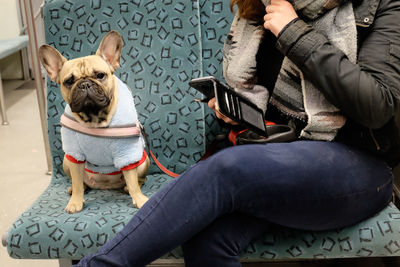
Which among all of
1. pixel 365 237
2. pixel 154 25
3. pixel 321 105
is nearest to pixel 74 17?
pixel 154 25

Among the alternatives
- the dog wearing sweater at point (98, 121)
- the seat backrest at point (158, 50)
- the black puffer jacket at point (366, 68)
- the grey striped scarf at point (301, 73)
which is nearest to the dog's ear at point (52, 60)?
the dog wearing sweater at point (98, 121)

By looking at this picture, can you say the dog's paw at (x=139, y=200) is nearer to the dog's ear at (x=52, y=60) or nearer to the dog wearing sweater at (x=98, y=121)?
the dog wearing sweater at (x=98, y=121)

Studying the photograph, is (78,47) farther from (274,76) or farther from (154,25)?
(274,76)

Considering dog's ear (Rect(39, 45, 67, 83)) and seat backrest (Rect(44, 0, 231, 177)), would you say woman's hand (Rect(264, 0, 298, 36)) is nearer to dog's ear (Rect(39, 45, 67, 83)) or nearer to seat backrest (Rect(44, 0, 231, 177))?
seat backrest (Rect(44, 0, 231, 177))

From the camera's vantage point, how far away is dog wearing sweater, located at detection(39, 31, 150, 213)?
1.36 m

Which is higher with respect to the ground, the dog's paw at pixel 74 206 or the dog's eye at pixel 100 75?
the dog's eye at pixel 100 75

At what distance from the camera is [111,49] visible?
56.7 inches

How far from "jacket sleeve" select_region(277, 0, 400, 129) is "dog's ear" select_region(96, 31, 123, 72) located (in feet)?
1.91

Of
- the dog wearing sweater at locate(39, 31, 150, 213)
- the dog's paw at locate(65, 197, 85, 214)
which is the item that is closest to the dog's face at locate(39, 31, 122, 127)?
the dog wearing sweater at locate(39, 31, 150, 213)

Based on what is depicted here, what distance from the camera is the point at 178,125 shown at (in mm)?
1678

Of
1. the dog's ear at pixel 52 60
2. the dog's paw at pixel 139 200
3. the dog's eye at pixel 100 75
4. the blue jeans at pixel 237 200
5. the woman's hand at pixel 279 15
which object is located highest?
the woman's hand at pixel 279 15

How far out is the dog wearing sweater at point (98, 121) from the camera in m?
1.36

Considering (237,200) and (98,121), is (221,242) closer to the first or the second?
(237,200)

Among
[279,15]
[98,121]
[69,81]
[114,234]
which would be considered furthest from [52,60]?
[279,15]
